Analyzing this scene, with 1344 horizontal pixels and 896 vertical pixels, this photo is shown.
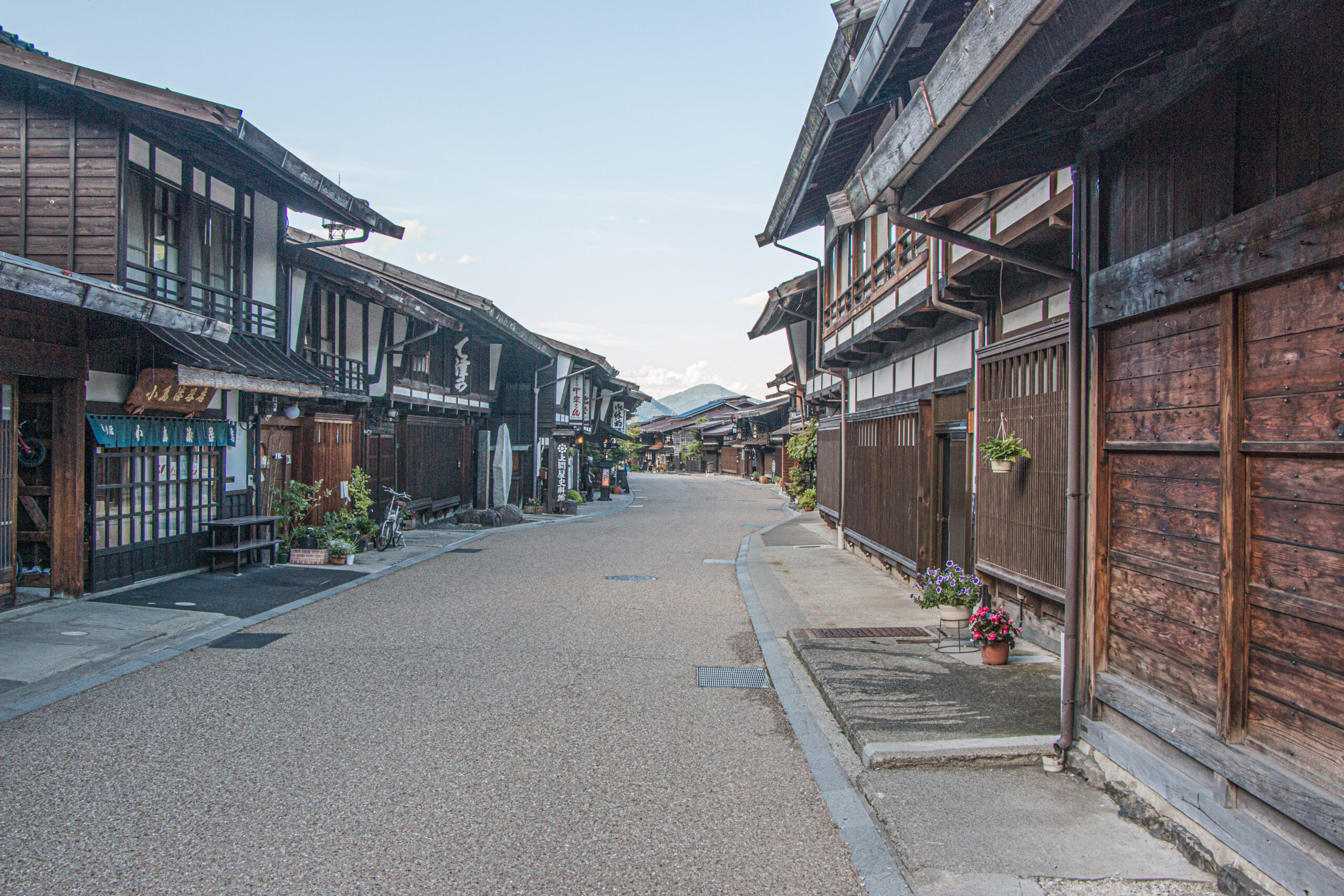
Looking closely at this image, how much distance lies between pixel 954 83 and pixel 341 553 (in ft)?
41.0

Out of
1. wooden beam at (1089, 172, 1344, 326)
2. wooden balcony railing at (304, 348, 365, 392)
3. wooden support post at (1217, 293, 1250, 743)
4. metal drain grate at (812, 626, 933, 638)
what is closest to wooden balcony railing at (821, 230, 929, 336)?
metal drain grate at (812, 626, 933, 638)

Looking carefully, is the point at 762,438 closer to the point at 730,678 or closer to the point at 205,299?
the point at 205,299

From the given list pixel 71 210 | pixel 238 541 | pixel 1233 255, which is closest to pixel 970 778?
pixel 1233 255

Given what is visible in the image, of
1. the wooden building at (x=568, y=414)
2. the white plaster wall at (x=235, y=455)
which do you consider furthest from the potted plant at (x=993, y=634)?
the wooden building at (x=568, y=414)

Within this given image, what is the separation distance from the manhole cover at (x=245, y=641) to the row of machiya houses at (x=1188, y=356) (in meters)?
7.00

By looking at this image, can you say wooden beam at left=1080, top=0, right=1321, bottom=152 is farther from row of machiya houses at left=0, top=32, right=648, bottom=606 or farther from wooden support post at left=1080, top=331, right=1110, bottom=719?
row of machiya houses at left=0, top=32, right=648, bottom=606


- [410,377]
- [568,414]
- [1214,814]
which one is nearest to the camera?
[1214,814]

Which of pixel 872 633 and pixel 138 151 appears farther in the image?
pixel 138 151

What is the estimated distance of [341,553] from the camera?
541 inches

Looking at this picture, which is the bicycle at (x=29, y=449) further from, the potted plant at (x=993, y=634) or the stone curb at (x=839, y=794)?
the potted plant at (x=993, y=634)

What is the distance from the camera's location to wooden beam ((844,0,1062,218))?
3.39m

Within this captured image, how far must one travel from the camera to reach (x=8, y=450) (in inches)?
364

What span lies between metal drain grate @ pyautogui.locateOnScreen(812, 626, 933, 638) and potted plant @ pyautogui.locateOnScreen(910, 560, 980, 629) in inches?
12.7

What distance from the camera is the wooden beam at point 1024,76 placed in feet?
10.5
